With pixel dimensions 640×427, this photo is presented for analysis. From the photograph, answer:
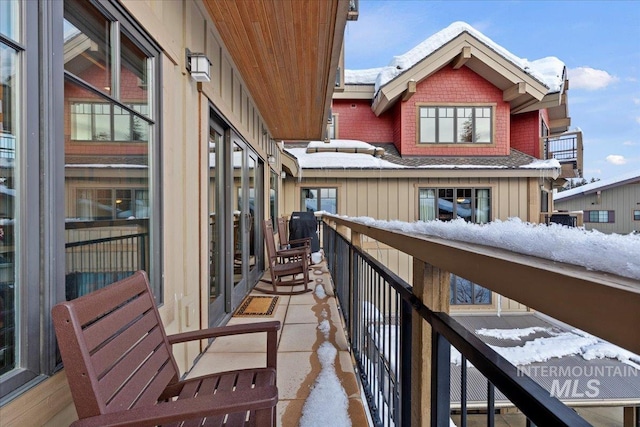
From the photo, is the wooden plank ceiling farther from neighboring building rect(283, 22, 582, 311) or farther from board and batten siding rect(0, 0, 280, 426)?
neighboring building rect(283, 22, 582, 311)

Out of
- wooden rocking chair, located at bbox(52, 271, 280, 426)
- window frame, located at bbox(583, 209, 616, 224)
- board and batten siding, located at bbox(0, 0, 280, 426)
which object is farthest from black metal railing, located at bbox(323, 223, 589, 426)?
window frame, located at bbox(583, 209, 616, 224)

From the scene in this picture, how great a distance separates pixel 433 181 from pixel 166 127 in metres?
8.47

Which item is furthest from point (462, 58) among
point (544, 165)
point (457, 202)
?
point (457, 202)

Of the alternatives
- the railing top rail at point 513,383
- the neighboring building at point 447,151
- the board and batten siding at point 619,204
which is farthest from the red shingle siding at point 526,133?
the railing top rail at point 513,383

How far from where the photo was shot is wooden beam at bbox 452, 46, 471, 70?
31.6 feet

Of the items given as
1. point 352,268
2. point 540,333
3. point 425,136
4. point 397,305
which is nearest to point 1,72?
point 397,305

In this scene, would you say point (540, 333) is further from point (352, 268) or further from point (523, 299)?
point (523, 299)

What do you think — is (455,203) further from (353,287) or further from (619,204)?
(353,287)

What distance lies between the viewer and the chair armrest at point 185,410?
84cm

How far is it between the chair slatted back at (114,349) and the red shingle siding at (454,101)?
9.65m

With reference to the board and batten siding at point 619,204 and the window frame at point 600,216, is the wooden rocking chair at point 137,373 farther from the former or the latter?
the window frame at point 600,216

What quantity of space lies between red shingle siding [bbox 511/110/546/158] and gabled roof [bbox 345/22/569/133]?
561 millimetres

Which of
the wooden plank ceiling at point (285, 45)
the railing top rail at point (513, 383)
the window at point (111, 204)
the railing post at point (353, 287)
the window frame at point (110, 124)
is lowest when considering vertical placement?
the railing post at point (353, 287)

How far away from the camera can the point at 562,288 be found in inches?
17.7
